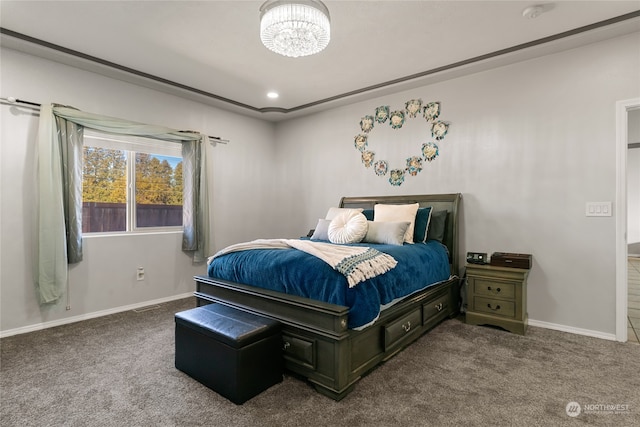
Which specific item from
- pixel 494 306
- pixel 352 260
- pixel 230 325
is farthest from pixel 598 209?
pixel 230 325

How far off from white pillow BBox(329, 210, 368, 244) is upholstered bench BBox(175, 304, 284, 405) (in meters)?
1.34

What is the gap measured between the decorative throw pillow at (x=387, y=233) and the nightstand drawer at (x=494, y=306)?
91 centimetres

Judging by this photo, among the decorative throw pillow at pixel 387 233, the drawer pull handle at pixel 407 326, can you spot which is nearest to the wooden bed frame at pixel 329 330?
the drawer pull handle at pixel 407 326

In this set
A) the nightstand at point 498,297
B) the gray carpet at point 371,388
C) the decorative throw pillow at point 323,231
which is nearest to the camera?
the gray carpet at point 371,388

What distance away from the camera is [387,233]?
311cm

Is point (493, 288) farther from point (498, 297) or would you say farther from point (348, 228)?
point (348, 228)

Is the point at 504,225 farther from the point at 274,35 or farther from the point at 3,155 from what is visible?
the point at 3,155

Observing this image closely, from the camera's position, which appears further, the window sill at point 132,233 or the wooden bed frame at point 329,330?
the window sill at point 132,233

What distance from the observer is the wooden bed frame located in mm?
1875

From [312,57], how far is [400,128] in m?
1.43

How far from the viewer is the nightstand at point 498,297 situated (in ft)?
9.24

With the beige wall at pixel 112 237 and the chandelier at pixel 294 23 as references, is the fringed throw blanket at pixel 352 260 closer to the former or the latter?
the chandelier at pixel 294 23

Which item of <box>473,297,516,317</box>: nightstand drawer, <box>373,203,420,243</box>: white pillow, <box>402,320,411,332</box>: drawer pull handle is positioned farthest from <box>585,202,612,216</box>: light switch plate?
<box>402,320,411,332</box>: drawer pull handle

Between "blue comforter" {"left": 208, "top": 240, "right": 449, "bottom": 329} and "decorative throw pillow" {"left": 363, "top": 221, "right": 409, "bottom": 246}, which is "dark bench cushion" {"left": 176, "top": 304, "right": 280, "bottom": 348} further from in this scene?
"decorative throw pillow" {"left": 363, "top": 221, "right": 409, "bottom": 246}
